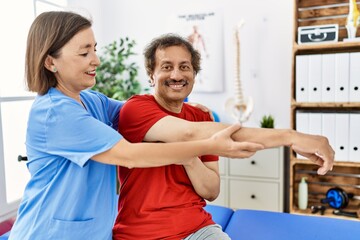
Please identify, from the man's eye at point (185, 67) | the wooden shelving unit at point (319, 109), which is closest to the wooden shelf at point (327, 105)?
the wooden shelving unit at point (319, 109)

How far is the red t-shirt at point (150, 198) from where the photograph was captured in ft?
4.04

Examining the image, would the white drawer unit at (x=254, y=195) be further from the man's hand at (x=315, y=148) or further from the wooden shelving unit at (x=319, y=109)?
the man's hand at (x=315, y=148)

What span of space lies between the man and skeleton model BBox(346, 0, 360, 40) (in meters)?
1.74

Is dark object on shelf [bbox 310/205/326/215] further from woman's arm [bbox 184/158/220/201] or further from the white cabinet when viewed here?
woman's arm [bbox 184/158/220/201]

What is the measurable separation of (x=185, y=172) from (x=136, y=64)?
8.63 ft

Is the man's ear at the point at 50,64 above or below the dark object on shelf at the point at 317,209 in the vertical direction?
above

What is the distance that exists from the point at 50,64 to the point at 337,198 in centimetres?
248

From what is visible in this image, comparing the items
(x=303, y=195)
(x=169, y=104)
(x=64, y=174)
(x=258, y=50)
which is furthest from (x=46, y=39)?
(x=258, y=50)

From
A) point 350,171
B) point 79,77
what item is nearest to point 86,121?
point 79,77

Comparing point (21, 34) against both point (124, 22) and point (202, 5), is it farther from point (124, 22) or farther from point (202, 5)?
point (202, 5)

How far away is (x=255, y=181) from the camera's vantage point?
3.02 meters

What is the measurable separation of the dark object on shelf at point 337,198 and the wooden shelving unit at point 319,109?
63mm

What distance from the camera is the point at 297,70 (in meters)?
2.76

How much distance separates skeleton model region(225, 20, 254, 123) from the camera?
10.2 ft
